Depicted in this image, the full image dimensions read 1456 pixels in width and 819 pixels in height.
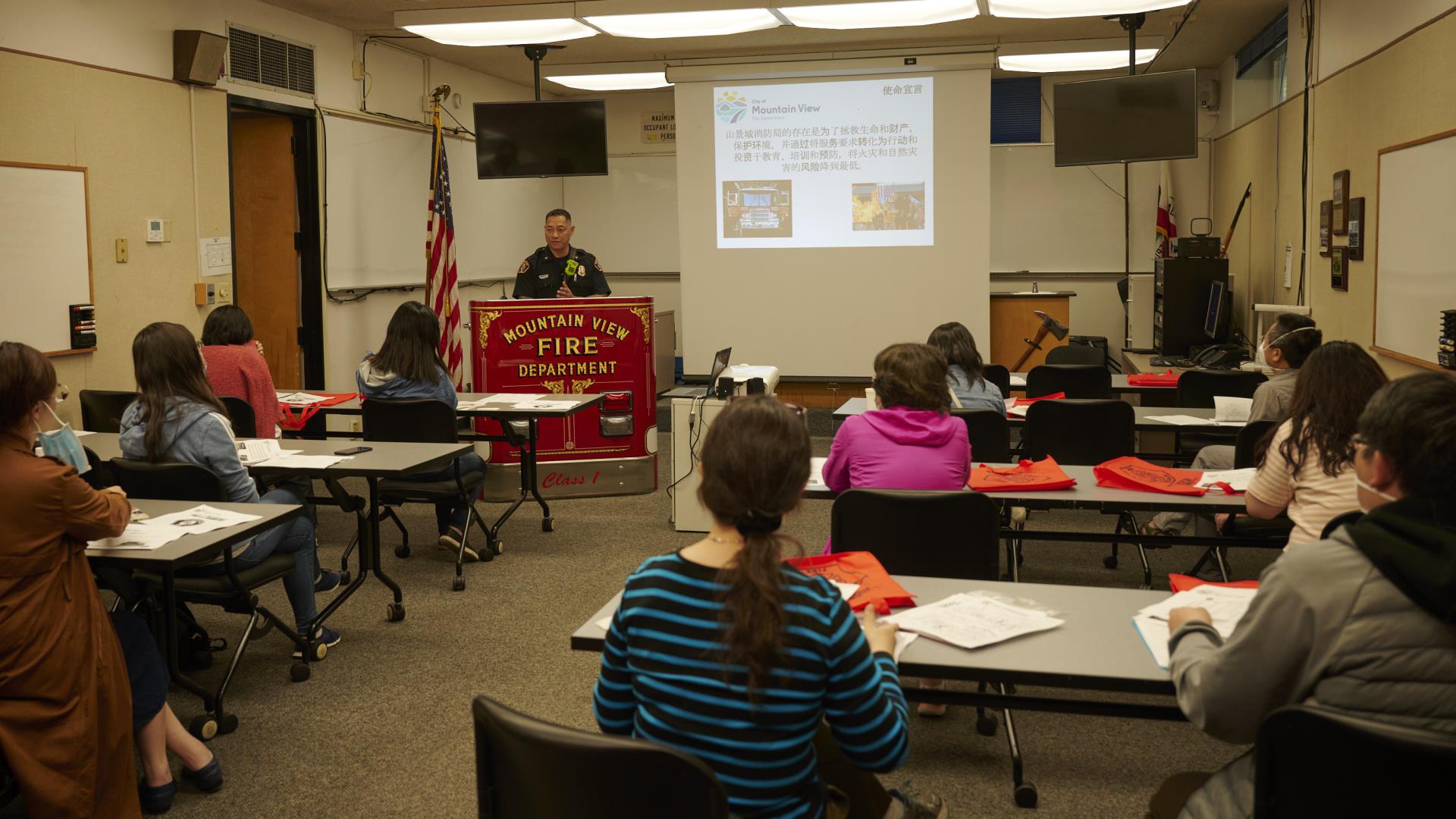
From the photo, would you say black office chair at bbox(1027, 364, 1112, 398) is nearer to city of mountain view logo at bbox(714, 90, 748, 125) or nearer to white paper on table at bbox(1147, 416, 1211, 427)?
white paper on table at bbox(1147, 416, 1211, 427)

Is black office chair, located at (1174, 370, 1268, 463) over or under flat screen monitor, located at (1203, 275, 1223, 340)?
under

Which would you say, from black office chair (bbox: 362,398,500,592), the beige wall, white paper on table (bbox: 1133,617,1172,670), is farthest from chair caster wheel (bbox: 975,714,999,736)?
the beige wall

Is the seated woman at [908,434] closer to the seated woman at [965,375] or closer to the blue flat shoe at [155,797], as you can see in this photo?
the seated woman at [965,375]

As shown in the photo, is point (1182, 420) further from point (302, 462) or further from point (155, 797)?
point (155, 797)

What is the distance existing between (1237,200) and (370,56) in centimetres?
687

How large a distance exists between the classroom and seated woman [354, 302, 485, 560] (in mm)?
23

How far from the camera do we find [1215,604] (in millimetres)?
2152

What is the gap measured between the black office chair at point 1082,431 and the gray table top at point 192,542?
300 cm

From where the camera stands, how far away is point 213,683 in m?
3.73

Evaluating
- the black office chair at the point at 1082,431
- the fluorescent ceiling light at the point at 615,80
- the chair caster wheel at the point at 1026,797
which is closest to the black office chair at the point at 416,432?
the black office chair at the point at 1082,431

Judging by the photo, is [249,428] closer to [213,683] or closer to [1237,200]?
[213,683]

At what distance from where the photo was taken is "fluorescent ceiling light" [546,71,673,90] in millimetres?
9297

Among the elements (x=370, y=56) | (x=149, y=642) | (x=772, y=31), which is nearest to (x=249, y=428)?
(x=149, y=642)

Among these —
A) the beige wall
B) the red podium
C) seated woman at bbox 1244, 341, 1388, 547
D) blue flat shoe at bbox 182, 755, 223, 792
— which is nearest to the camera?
seated woman at bbox 1244, 341, 1388, 547
